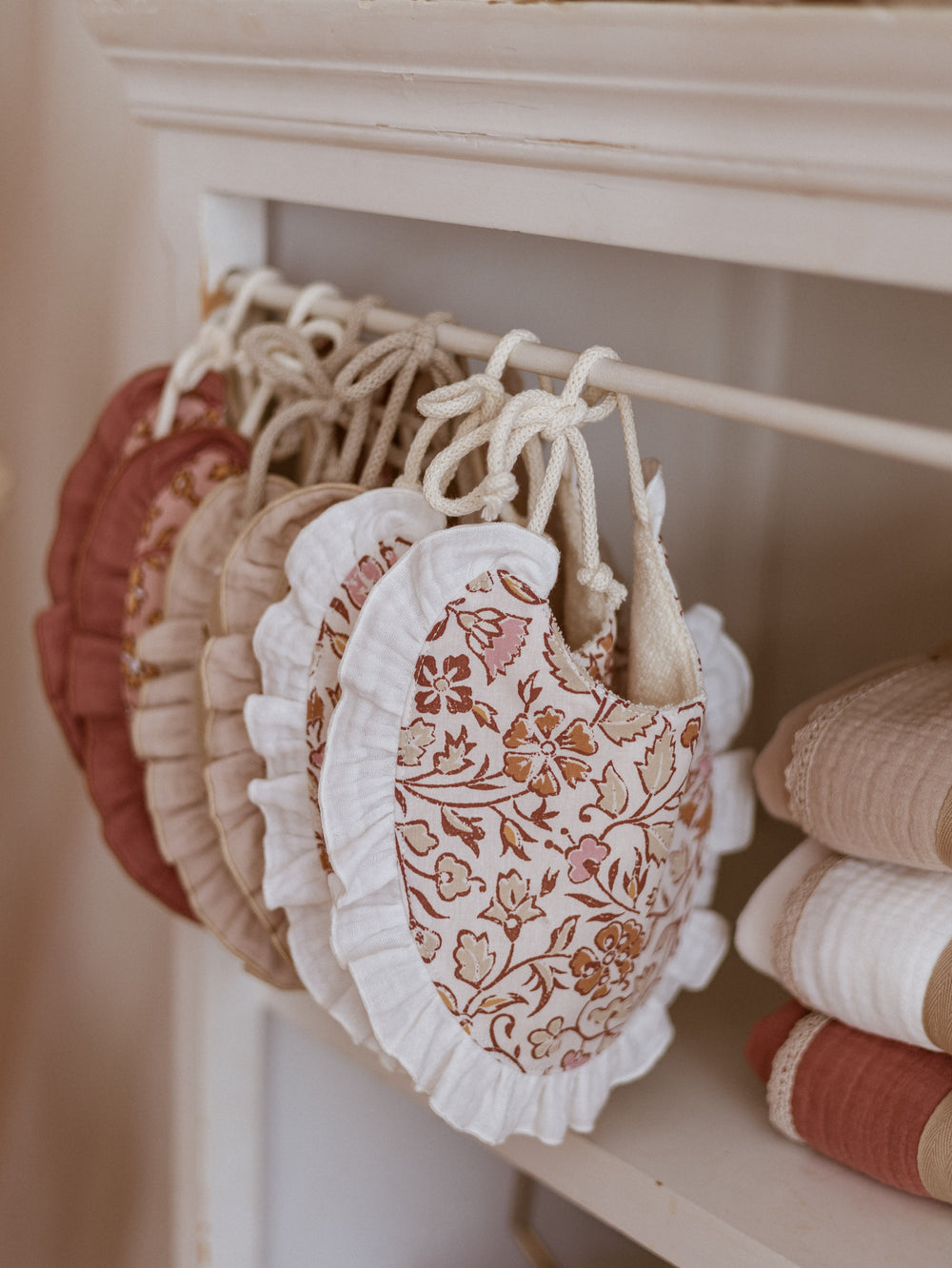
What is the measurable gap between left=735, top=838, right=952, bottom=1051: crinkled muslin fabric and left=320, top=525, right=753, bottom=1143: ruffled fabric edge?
13 centimetres

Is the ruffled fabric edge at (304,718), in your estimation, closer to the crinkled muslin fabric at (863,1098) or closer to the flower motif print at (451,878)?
the flower motif print at (451,878)

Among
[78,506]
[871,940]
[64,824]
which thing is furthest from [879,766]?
[64,824]

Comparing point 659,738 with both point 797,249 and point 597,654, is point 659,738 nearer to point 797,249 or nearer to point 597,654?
point 597,654

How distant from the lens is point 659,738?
0.49m

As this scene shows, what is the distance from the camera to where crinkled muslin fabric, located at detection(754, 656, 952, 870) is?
0.49 m

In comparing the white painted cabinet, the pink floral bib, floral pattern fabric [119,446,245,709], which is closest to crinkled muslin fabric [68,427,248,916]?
floral pattern fabric [119,446,245,709]

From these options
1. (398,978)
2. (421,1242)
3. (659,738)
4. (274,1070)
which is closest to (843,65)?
(659,738)

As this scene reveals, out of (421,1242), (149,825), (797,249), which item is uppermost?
(797,249)

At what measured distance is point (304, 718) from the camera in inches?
21.5

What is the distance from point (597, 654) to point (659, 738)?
54 mm

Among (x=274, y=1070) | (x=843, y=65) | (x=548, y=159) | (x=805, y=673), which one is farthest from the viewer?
(x=274, y=1070)

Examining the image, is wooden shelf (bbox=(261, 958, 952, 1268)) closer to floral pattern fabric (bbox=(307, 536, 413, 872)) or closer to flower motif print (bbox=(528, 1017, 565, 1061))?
flower motif print (bbox=(528, 1017, 565, 1061))

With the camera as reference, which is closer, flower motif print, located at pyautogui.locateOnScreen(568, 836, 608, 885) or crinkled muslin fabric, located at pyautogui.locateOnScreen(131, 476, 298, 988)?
flower motif print, located at pyautogui.locateOnScreen(568, 836, 608, 885)

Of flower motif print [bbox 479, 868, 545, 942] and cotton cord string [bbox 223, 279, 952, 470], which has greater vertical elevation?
cotton cord string [bbox 223, 279, 952, 470]
